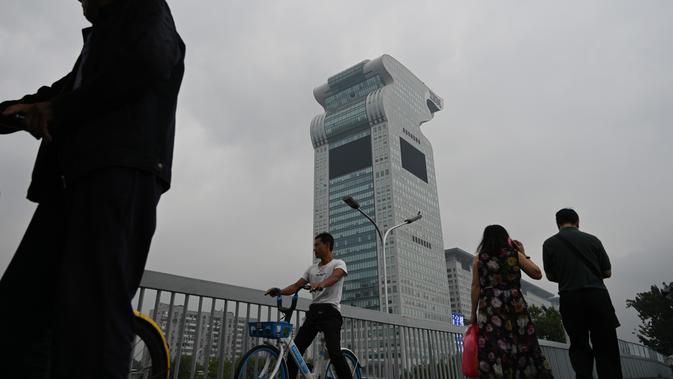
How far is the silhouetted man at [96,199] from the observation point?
1186mm

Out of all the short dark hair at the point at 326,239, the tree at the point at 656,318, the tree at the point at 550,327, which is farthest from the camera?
the tree at the point at 550,327

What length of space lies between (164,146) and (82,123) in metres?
0.27

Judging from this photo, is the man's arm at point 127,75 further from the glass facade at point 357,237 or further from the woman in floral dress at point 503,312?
the glass facade at point 357,237

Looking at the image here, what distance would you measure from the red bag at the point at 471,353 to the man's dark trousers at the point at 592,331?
1043 mm

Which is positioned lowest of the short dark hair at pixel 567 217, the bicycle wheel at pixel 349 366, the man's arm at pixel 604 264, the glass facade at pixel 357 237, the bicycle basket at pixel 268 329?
the bicycle wheel at pixel 349 366

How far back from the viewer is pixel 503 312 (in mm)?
3883

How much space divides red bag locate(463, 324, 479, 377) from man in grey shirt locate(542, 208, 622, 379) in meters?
1.05

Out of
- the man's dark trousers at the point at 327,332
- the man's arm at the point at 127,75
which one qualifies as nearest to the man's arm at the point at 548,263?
the man's dark trousers at the point at 327,332

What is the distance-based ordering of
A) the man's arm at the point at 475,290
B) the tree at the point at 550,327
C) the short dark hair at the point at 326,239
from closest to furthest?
the man's arm at the point at 475,290 → the short dark hair at the point at 326,239 → the tree at the point at 550,327

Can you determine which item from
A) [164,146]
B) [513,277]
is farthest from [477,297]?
[164,146]

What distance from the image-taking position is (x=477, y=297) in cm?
414

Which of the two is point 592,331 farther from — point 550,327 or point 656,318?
point 550,327

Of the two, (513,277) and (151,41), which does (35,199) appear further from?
(513,277)

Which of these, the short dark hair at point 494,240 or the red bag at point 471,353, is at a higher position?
the short dark hair at point 494,240
